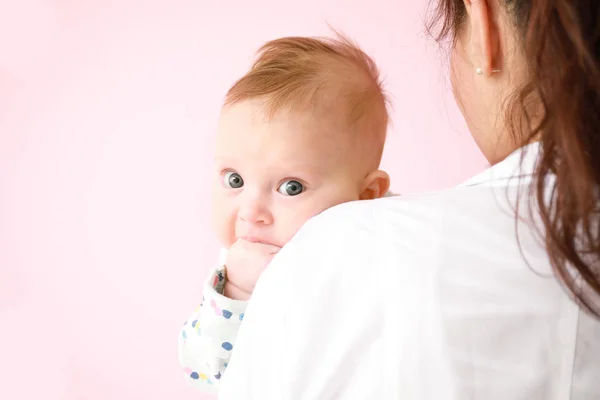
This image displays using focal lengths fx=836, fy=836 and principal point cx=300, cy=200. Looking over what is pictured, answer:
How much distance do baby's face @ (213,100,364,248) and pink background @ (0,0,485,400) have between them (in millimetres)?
1267

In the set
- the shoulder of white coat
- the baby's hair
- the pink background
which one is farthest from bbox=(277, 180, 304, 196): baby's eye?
the pink background

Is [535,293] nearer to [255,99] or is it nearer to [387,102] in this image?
[255,99]

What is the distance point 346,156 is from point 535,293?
534 millimetres

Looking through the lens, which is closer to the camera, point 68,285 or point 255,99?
point 255,99

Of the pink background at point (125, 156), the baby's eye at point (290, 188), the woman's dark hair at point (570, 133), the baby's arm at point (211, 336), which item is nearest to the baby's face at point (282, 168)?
the baby's eye at point (290, 188)

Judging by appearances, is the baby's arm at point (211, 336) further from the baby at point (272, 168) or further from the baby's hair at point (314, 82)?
the baby's hair at point (314, 82)

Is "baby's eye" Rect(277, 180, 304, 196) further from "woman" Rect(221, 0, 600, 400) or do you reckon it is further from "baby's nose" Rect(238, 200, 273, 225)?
"woman" Rect(221, 0, 600, 400)

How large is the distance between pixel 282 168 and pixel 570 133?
1.88 ft

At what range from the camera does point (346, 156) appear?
1.25 m

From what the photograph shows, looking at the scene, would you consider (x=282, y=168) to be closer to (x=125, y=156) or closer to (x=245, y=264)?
(x=245, y=264)

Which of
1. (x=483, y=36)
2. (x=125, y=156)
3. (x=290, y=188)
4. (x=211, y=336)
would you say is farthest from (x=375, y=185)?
(x=125, y=156)

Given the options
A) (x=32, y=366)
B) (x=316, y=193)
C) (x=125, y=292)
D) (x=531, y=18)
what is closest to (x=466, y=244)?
(x=531, y=18)

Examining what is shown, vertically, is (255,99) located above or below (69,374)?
above

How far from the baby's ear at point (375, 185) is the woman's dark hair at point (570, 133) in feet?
1.79
